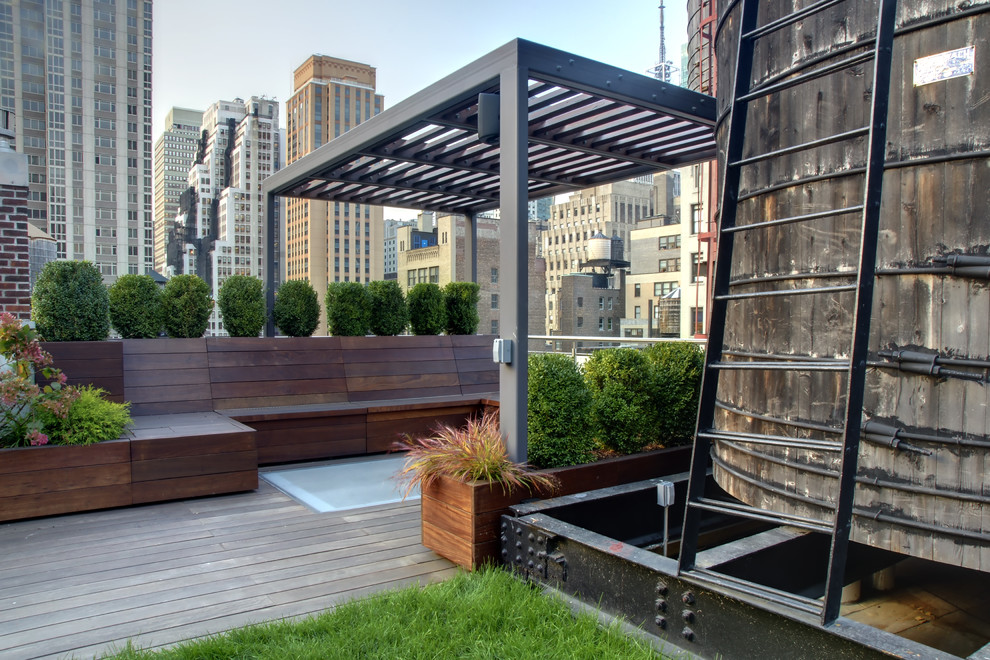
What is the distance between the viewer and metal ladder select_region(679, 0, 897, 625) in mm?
1873

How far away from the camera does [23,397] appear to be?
13.8 ft

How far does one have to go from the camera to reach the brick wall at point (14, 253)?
5.00 m

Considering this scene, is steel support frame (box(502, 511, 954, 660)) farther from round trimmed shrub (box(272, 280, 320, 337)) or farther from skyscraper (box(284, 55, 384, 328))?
skyscraper (box(284, 55, 384, 328))

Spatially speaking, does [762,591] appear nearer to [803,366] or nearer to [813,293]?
[803,366]

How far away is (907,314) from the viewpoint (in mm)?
2258

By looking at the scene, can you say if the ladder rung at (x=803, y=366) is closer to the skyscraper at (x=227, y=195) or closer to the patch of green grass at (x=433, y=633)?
the patch of green grass at (x=433, y=633)

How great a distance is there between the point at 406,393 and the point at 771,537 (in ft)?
15.0

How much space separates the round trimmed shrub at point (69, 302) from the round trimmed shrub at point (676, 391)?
15.1 feet

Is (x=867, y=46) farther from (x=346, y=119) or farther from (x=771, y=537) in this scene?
(x=346, y=119)

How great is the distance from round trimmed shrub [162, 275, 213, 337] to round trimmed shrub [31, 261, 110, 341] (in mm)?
563

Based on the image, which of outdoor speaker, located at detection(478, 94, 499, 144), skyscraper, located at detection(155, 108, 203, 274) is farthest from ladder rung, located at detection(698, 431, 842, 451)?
skyscraper, located at detection(155, 108, 203, 274)

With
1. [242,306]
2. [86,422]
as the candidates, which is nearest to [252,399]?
[242,306]

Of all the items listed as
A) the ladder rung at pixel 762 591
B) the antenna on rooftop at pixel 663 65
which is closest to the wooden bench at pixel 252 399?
the ladder rung at pixel 762 591

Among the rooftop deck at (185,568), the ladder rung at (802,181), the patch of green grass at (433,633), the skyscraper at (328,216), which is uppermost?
the skyscraper at (328,216)
